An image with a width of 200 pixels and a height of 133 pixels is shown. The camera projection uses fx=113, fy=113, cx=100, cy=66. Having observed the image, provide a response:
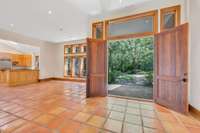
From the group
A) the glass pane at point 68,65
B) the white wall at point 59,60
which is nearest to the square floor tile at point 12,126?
the glass pane at point 68,65

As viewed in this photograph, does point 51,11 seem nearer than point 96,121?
No

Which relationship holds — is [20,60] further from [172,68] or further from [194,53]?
[194,53]

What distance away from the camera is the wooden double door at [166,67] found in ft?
8.70

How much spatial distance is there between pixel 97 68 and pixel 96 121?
2.09 meters

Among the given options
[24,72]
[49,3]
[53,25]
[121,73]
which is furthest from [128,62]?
[24,72]

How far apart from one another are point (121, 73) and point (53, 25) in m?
5.08

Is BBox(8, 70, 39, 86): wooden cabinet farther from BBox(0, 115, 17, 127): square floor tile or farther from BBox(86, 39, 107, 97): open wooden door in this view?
BBox(86, 39, 107, 97): open wooden door

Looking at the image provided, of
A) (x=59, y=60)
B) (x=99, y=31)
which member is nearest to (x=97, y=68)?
(x=99, y=31)

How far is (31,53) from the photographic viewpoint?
8.30 meters

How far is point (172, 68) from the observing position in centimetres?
293

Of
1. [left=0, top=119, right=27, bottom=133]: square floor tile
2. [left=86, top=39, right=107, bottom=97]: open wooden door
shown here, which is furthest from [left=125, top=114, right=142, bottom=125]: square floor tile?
[left=0, top=119, right=27, bottom=133]: square floor tile

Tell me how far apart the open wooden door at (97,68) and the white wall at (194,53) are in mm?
2504

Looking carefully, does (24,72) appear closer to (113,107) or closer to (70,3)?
(70,3)

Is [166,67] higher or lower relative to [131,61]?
lower
